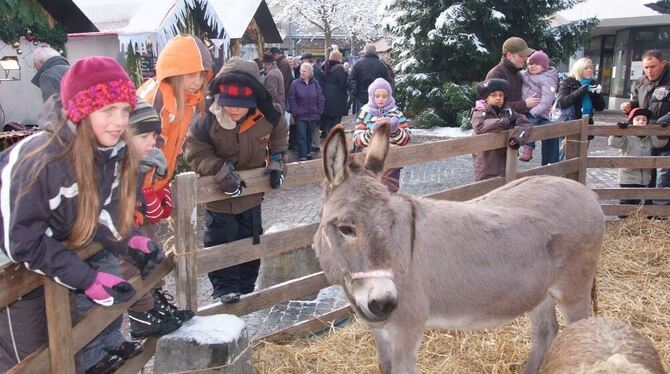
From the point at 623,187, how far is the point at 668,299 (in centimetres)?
270

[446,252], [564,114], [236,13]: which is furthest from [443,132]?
[446,252]

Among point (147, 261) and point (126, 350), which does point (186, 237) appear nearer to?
point (147, 261)

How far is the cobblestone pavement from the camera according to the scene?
15.4 ft

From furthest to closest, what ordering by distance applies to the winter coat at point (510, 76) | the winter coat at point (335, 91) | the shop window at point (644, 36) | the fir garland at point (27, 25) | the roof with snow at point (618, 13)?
the shop window at point (644, 36), the roof with snow at point (618, 13), the winter coat at point (335, 91), the fir garland at point (27, 25), the winter coat at point (510, 76)

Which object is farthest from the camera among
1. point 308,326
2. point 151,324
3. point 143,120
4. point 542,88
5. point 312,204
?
point 312,204

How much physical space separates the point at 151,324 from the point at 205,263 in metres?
0.51

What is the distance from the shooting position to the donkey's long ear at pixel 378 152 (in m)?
2.69

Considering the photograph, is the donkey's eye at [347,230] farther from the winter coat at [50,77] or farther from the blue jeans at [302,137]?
the blue jeans at [302,137]

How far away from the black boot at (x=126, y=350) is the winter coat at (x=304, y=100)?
8.48 meters

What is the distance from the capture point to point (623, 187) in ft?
23.4

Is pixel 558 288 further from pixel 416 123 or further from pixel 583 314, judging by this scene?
pixel 416 123

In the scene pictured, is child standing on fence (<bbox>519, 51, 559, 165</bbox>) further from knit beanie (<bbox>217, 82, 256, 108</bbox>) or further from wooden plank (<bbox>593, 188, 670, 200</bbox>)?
knit beanie (<bbox>217, 82, 256, 108</bbox>)

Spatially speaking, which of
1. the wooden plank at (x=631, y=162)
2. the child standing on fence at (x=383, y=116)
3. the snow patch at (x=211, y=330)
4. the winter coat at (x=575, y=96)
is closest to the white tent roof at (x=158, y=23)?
the child standing on fence at (x=383, y=116)

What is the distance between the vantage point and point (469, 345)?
3.99m
